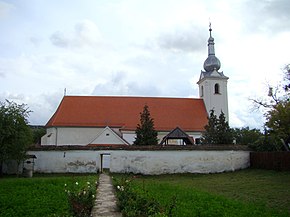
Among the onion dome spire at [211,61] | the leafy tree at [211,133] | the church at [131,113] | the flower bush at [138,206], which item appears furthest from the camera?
the onion dome spire at [211,61]

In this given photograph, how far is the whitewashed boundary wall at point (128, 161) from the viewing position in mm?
27047

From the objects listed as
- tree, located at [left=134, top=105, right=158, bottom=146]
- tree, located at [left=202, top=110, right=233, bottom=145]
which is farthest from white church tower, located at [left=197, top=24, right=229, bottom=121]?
tree, located at [left=134, top=105, right=158, bottom=146]

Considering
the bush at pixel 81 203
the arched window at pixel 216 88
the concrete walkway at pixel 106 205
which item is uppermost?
the arched window at pixel 216 88

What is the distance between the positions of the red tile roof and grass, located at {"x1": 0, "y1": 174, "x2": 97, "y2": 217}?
23256 mm

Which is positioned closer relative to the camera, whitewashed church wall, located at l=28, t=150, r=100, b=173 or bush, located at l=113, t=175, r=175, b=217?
bush, located at l=113, t=175, r=175, b=217

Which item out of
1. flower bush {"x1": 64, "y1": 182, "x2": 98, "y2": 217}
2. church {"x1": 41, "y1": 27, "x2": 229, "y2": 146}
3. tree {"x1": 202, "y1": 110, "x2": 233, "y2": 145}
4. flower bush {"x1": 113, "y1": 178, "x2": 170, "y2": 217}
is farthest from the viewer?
church {"x1": 41, "y1": 27, "x2": 229, "y2": 146}

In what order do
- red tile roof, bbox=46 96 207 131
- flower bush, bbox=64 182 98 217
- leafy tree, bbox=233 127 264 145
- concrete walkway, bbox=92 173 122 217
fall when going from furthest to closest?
leafy tree, bbox=233 127 264 145 → red tile roof, bbox=46 96 207 131 → concrete walkway, bbox=92 173 122 217 → flower bush, bbox=64 182 98 217

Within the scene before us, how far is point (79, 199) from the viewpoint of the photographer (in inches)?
403

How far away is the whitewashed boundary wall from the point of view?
88.7ft

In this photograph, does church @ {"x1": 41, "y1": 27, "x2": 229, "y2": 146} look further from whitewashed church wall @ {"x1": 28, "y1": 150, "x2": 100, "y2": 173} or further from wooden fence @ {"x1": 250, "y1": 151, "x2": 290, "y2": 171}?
whitewashed church wall @ {"x1": 28, "y1": 150, "x2": 100, "y2": 173}

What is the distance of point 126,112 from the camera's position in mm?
42125

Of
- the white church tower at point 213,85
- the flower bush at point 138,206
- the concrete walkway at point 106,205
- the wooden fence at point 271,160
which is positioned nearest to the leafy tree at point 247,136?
the white church tower at point 213,85

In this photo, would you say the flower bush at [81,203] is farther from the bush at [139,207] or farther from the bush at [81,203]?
the bush at [139,207]

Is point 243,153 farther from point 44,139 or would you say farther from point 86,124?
point 44,139
